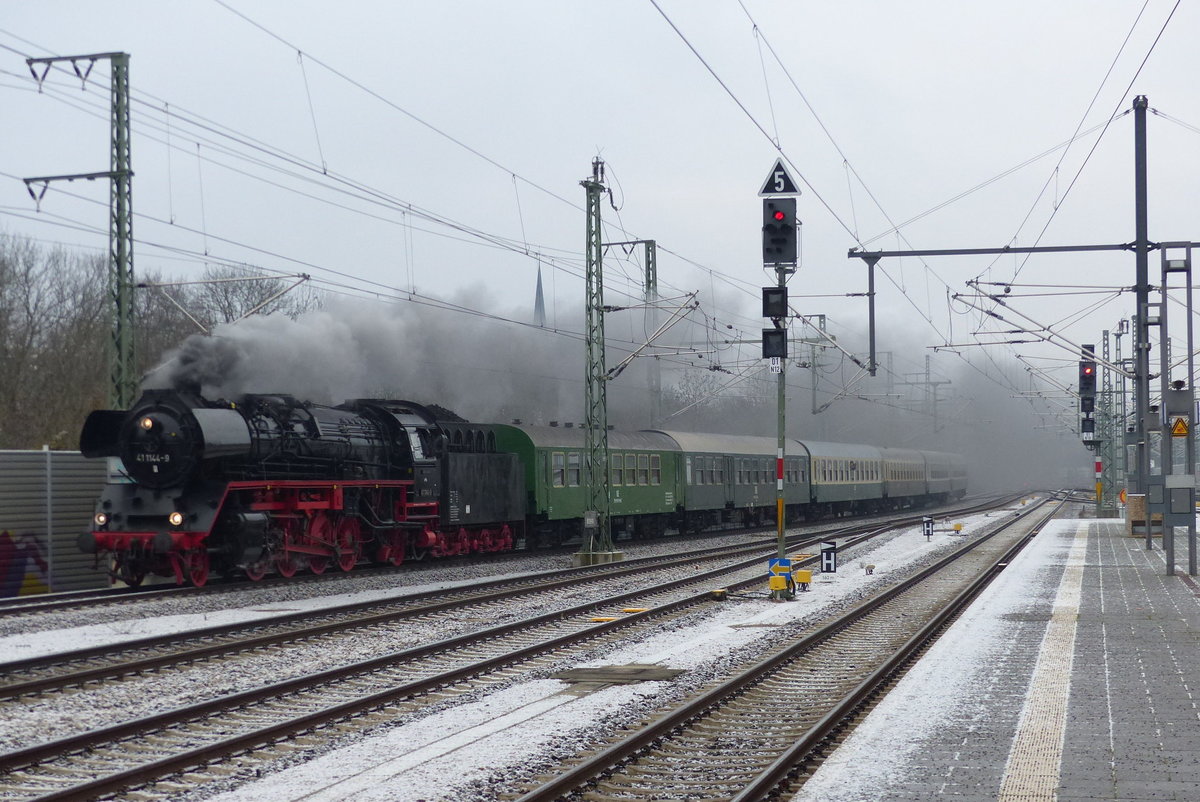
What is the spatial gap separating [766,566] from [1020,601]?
812 centimetres

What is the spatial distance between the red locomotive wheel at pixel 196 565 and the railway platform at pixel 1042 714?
37.3 feet

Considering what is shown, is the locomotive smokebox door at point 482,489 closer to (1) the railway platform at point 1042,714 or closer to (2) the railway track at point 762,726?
(2) the railway track at point 762,726

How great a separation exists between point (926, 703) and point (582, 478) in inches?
879

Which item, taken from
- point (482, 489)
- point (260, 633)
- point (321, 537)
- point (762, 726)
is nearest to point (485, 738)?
point (762, 726)

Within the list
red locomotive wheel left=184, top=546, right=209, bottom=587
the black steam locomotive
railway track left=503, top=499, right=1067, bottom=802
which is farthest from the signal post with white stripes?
red locomotive wheel left=184, top=546, right=209, bottom=587

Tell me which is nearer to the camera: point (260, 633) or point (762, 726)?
point (762, 726)

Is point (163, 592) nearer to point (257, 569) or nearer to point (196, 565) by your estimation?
point (196, 565)

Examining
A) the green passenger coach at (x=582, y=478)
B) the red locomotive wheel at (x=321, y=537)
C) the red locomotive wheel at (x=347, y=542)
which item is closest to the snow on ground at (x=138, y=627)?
the red locomotive wheel at (x=321, y=537)

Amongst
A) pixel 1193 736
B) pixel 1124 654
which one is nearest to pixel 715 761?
pixel 1193 736

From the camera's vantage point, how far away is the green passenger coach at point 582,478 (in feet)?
96.6

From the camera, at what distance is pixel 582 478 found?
3209 cm

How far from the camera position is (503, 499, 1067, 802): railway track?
24.6 ft

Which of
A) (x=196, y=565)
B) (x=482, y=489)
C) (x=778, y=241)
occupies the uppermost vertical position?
(x=778, y=241)

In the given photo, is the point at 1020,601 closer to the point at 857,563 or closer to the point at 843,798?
the point at 857,563
